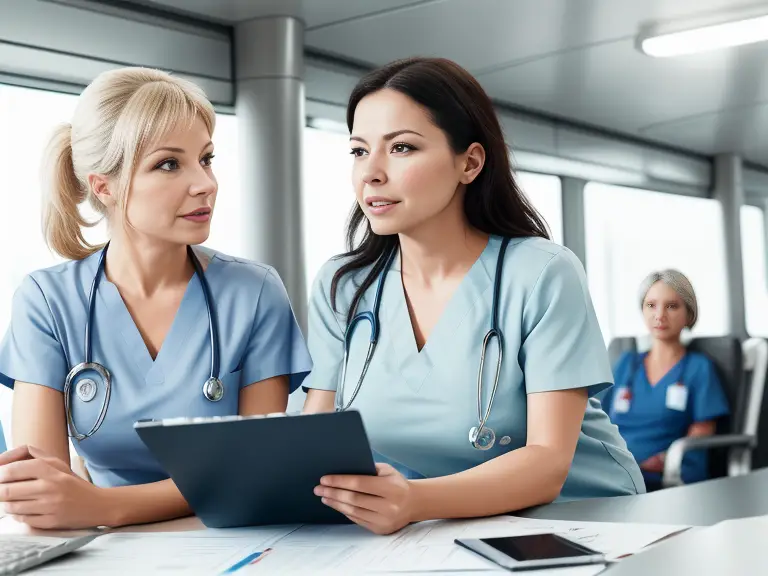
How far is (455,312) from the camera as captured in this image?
150cm

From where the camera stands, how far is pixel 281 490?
44.1 inches

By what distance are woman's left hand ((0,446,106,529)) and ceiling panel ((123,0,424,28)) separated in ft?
8.88

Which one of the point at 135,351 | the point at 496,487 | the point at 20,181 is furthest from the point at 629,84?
the point at 496,487

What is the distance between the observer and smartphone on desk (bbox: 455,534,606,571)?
0.93 meters

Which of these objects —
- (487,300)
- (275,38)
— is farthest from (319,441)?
(275,38)

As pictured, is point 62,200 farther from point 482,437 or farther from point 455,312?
point 482,437

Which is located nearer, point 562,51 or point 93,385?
point 93,385

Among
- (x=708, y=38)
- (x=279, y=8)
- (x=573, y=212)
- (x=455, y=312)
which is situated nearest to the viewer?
(x=455, y=312)

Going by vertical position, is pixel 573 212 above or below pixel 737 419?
above

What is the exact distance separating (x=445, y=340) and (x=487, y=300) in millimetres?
98

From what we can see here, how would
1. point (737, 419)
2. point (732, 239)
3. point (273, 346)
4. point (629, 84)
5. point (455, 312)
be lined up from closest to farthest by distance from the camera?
point (455, 312) < point (273, 346) < point (737, 419) < point (629, 84) < point (732, 239)

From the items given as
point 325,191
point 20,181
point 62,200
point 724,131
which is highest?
point 724,131

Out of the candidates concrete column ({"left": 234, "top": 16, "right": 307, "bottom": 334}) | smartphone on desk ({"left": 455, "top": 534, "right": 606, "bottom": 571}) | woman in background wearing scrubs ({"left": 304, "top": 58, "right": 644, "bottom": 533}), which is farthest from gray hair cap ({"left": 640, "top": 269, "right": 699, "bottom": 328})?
smartphone on desk ({"left": 455, "top": 534, "right": 606, "bottom": 571})

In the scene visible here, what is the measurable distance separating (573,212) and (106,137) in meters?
4.82
